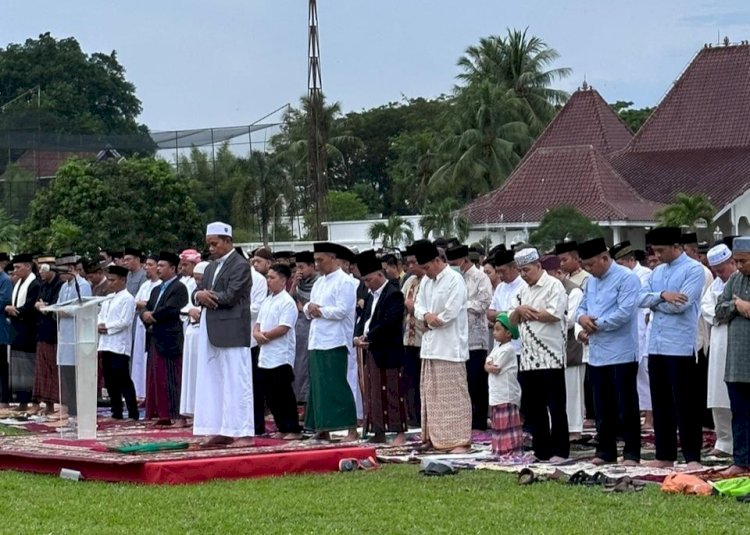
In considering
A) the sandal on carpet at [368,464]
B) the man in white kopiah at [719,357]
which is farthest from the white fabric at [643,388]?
the sandal on carpet at [368,464]

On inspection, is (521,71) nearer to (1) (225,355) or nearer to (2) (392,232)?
(2) (392,232)

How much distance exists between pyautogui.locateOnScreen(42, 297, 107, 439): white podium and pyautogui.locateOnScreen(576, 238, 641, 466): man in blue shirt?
488cm

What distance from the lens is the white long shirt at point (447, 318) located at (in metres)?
12.9

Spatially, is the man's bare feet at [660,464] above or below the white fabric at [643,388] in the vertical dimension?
below

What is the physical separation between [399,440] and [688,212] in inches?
1061

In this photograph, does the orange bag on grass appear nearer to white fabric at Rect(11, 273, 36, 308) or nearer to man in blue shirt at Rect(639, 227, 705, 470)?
man in blue shirt at Rect(639, 227, 705, 470)

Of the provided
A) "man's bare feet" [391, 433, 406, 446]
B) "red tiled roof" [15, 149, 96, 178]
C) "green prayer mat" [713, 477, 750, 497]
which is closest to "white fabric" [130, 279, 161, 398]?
"man's bare feet" [391, 433, 406, 446]

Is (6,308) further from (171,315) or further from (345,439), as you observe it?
(345,439)

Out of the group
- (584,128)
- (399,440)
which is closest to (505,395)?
(399,440)

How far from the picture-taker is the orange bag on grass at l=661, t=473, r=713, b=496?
31.5 feet

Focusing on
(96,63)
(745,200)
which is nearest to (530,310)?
(745,200)

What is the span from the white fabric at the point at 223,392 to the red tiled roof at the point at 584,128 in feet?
122

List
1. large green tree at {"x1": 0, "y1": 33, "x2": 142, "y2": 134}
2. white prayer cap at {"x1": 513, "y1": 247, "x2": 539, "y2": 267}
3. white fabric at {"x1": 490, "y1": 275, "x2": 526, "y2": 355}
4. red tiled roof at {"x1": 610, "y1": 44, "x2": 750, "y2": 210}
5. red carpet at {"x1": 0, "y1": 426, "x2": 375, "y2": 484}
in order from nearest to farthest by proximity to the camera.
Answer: red carpet at {"x1": 0, "y1": 426, "x2": 375, "y2": 484} → white prayer cap at {"x1": 513, "y1": 247, "x2": 539, "y2": 267} → white fabric at {"x1": 490, "y1": 275, "x2": 526, "y2": 355} → red tiled roof at {"x1": 610, "y1": 44, "x2": 750, "y2": 210} → large green tree at {"x1": 0, "y1": 33, "x2": 142, "y2": 134}

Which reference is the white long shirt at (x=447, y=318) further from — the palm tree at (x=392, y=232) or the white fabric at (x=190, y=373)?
the palm tree at (x=392, y=232)
